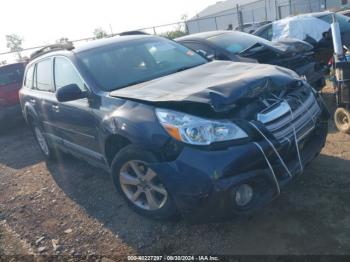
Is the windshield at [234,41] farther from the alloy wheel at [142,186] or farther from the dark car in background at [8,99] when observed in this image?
the dark car in background at [8,99]

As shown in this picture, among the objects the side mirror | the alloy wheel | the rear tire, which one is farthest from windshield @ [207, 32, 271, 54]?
the alloy wheel

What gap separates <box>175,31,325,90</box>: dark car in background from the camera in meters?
5.94

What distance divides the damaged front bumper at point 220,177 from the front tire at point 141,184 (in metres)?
0.22

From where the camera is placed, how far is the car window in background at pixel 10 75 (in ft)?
28.9

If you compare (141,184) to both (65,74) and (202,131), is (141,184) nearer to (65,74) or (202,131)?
(202,131)

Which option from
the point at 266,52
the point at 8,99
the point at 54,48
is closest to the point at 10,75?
the point at 8,99

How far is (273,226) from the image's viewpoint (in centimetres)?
318

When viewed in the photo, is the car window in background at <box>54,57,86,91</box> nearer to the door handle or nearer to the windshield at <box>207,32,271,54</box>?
the door handle

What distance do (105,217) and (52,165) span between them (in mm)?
2446

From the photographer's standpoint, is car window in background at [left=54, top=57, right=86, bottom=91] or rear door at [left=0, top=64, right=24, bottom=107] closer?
car window in background at [left=54, top=57, right=86, bottom=91]

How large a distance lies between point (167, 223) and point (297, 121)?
5.06ft

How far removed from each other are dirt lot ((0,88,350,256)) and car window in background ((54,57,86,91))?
1.35 m

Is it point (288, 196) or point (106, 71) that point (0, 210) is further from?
point (288, 196)

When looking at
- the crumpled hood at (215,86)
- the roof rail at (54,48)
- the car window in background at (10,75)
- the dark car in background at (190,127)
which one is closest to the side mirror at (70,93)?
the dark car in background at (190,127)
